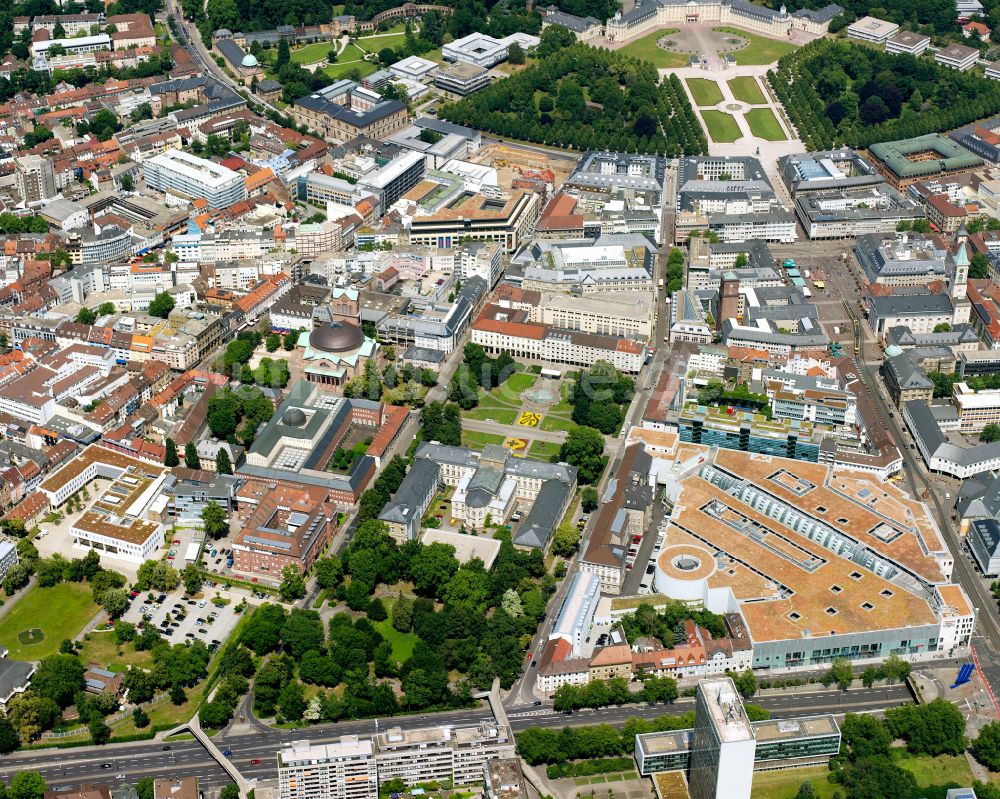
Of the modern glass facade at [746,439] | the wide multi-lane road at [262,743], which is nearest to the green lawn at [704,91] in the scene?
the modern glass facade at [746,439]

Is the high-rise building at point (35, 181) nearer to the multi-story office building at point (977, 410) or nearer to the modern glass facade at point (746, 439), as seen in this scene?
the modern glass facade at point (746, 439)

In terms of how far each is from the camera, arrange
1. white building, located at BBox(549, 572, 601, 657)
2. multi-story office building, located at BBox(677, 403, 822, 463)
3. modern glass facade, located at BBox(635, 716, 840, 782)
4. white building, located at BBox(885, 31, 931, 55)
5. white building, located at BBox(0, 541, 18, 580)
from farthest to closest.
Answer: white building, located at BBox(885, 31, 931, 55)
multi-story office building, located at BBox(677, 403, 822, 463)
white building, located at BBox(0, 541, 18, 580)
white building, located at BBox(549, 572, 601, 657)
modern glass facade, located at BBox(635, 716, 840, 782)

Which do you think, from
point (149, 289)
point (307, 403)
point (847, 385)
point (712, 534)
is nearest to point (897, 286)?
point (847, 385)

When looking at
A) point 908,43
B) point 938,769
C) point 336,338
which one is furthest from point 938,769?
point 908,43

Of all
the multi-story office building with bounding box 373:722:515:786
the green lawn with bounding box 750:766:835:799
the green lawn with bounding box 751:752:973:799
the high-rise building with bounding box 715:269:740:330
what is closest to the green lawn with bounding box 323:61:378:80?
the high-rise building with bounding box 715:269:740:330

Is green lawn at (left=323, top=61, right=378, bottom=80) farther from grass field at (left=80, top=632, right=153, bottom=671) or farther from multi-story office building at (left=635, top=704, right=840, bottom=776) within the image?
multi-story office building at (left=635, top=704, right=840, bottom=776)

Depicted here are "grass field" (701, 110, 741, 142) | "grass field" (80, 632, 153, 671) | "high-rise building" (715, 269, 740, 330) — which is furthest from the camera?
"grass field" (701, 110, 741, 142)

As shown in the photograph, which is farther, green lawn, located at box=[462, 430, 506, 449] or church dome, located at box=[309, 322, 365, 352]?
church dome, located at box=[309, 322, 365, 352]

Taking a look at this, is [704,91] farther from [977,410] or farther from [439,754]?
[439,754]
